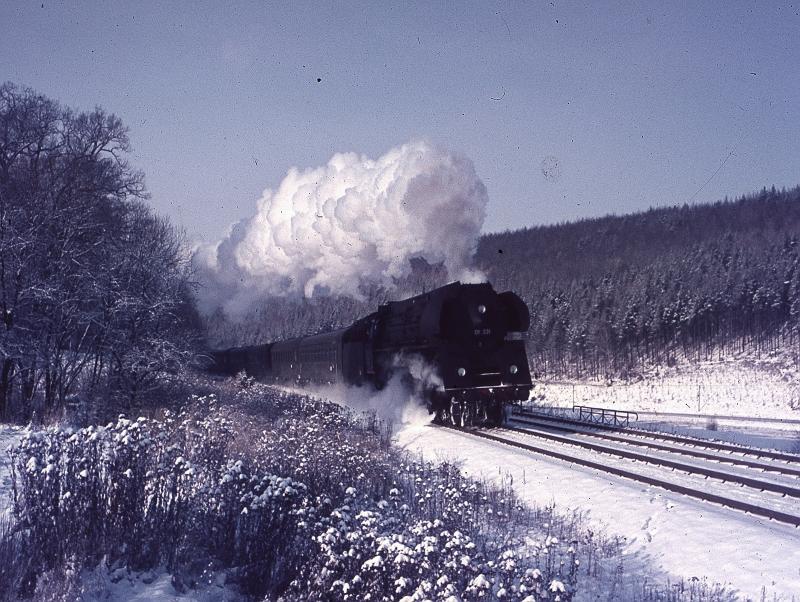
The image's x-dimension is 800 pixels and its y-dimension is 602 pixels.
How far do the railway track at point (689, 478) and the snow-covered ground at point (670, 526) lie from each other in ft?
0.74

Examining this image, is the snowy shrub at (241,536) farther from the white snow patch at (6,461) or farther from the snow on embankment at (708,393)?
the snow on embankment at (708,393)

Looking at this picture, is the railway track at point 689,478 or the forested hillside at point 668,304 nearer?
the railway track at point 689,478

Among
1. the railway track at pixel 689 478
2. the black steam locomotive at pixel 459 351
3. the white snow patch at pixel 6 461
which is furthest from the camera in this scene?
the black steam locomotive at pixel 459 351

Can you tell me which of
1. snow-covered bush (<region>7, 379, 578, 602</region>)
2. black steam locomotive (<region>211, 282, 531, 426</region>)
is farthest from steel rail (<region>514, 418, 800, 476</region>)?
snow-covered bush (<region>7, 379, 578, 602</region>)

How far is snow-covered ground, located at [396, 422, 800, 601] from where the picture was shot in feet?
22.6

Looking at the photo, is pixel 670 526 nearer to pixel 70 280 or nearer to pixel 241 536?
pixel 241 536

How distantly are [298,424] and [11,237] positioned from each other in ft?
24.0

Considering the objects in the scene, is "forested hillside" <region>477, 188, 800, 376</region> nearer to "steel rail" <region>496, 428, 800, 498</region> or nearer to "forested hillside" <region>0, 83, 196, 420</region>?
"forested hillside" <region>0, 83, 196, 420</region>

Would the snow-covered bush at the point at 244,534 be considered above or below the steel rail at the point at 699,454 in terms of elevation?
above

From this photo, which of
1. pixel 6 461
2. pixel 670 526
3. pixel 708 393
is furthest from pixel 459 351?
pixel 708 393

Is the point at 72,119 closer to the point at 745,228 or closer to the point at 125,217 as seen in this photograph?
the point at 125,217

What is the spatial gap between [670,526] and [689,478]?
3.25m

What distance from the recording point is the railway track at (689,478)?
369 inches

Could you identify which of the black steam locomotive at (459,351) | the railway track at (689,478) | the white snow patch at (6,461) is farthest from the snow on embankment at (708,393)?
the white snow patch at (6,461)
